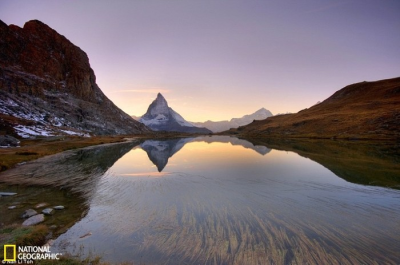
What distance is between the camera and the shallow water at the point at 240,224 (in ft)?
39.0

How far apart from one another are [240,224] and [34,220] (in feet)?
48.2

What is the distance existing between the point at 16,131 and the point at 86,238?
309 feet

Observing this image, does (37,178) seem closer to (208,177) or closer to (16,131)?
(208,177)

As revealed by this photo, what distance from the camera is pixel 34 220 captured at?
15.6m

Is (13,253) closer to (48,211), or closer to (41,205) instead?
(48,211)

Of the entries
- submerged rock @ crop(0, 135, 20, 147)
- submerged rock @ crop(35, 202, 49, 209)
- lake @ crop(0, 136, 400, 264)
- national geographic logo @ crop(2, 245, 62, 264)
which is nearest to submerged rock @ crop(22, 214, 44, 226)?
lake @ crop(0, 136, 400, 264)

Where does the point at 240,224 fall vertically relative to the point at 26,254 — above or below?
below

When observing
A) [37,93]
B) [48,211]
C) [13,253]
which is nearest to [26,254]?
[13,253]

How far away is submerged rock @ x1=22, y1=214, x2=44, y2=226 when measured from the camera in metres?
15.0

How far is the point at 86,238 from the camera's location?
13.7m

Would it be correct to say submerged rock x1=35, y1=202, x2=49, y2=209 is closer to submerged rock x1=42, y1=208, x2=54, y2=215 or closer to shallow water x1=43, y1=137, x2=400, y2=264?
submerged rock x1=42, y1=208, x2=54, y2=215

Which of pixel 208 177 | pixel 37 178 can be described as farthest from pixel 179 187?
pixel 37 178

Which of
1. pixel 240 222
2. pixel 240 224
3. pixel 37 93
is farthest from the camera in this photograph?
pixel 37 93

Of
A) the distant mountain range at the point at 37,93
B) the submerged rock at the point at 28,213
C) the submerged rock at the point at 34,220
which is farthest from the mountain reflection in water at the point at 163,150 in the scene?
the distant mountain range at the point at 37,93
